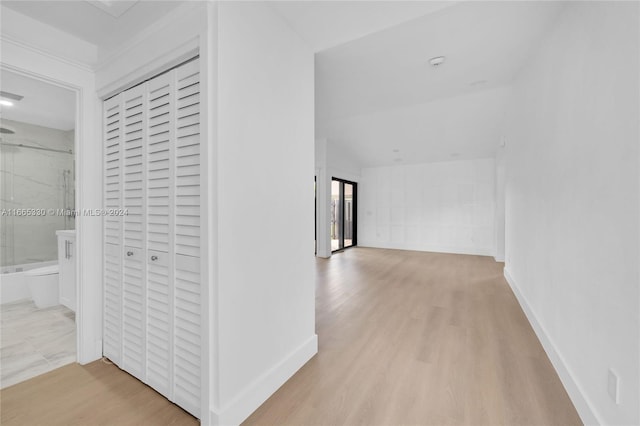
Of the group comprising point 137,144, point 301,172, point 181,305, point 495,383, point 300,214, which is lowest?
point 495,383

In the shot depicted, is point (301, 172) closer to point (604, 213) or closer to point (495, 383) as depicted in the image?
point (604, 213)

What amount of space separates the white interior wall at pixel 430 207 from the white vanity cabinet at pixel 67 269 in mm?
6265

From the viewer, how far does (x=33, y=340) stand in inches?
87.7

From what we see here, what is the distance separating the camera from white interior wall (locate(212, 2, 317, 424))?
4.35 ft

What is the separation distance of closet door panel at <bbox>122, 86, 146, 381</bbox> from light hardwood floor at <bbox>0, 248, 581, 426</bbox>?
A: 22 cm

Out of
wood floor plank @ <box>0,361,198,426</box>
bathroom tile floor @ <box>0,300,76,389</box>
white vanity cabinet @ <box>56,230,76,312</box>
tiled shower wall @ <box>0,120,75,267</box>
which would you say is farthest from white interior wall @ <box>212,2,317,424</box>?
tiled shower wall @ <box>0,120,75,267</box>

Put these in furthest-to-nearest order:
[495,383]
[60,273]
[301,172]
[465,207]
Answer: [465,207] → [60,273] → [301,172] → [495,383]

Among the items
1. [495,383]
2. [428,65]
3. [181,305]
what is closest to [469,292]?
[495,383]

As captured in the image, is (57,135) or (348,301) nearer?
(348,301)

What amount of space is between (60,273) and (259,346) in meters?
2.82

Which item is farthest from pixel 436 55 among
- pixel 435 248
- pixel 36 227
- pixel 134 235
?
pixel 36 227

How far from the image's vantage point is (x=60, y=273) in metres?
2.89

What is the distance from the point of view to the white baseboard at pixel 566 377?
4.42ft

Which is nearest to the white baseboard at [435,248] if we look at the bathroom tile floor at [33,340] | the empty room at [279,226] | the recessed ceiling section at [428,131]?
the recessed ceiling section at [428,131]
